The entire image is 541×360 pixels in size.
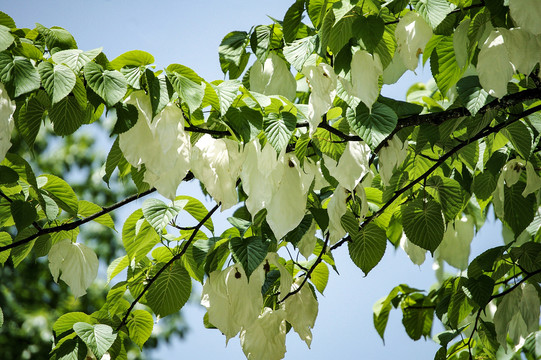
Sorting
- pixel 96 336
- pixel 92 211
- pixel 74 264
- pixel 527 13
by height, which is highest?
pixel 527 13

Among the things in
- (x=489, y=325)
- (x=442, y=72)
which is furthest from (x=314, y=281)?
(x=442, y=72)

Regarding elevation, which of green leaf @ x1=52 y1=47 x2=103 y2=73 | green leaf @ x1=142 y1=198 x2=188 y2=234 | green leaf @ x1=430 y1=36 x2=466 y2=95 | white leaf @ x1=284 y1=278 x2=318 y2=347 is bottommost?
white leaf @ x1=284 y1=278 x2=318 y2=347

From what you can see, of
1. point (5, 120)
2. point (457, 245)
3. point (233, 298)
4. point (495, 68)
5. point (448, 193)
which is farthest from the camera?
point (457, 245)

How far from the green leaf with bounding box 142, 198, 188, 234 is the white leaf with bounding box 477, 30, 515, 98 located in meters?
0.52

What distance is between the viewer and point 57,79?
76 cm

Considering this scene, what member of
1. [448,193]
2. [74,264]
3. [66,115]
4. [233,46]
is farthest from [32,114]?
[448,193]

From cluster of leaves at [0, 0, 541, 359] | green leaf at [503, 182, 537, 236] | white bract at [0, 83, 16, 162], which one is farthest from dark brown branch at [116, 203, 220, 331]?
green leaf at [503, 182, 537, 236]

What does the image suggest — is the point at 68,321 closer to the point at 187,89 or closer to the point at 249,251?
the point at 249,251

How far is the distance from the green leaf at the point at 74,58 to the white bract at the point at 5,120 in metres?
0.09

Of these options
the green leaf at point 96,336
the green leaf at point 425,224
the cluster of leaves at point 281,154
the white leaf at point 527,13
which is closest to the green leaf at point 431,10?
the cluster of leaves at point 281,154

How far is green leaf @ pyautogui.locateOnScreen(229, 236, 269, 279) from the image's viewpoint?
2.95 ft

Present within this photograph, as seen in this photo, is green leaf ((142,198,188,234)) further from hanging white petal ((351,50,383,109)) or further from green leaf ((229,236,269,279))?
hanging white petal ((351,50,383,109))

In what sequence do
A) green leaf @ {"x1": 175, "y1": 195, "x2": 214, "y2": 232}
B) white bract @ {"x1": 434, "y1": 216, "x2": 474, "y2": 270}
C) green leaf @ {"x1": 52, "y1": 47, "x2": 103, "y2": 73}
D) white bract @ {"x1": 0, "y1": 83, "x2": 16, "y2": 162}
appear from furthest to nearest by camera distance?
1. white bract @ {"x1": 434, "y1": 216, "x2": 474, "y2": 270}
2. green leaf @ {"x1": 175, "y1": 195, "x2": 214, "y2": 232}
3. green leaf @ {"x1": 52, "y1": 47, "x2": 103, "y2": 73}
4. white bract @ {"x1": 0, "y1": 83, "x2": 16, "y2": 162}

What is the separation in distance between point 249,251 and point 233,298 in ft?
0.24
